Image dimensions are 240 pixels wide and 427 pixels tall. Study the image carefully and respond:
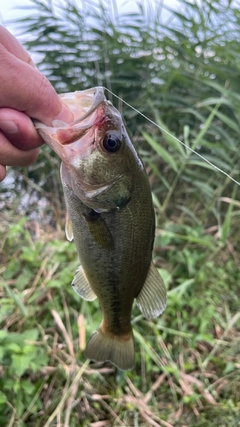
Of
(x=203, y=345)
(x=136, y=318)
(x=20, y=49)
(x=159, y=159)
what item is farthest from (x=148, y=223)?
(x=159, y=159)

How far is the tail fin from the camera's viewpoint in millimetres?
1327

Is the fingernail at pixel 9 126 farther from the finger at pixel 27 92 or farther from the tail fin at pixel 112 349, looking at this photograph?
the tail fin at pixel 112 349

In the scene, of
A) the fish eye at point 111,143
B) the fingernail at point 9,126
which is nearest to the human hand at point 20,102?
the fingernail at point 9,126

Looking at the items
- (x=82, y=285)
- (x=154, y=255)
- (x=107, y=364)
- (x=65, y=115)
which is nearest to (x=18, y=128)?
(x=65, y=115)

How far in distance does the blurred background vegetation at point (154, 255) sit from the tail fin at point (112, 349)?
1.24ft

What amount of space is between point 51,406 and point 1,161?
1.23 metres

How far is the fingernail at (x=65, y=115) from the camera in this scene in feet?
3.51

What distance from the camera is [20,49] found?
1.08 metres

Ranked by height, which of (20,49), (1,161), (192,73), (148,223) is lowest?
(192,73)

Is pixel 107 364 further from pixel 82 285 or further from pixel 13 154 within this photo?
pixel 13 154

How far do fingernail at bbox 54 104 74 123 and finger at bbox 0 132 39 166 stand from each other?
15 centimetres

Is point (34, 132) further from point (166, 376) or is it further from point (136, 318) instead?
point (166, 376)

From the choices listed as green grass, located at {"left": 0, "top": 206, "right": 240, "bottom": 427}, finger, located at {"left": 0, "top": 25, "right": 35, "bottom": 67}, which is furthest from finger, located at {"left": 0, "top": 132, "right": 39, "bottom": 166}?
green grass, located at {"left": 0, "top": 206, "right": 240, "bottom": 427}

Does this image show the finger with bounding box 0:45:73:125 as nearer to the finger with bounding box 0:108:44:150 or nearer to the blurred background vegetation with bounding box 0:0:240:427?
the finger with bounding box 0:108:44:150
